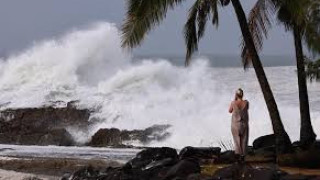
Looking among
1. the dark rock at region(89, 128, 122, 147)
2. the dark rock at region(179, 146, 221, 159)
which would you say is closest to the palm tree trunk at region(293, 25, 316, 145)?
the dark rock at region(179, 146, 221, 159)

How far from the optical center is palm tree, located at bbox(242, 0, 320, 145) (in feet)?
49.2

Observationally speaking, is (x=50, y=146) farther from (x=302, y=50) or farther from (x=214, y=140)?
(x=302, y=50)

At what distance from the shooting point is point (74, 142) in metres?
28.6

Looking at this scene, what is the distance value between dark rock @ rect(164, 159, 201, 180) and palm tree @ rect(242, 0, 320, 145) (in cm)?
356

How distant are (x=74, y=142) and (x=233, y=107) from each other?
13.7m

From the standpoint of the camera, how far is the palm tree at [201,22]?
50.6 feet

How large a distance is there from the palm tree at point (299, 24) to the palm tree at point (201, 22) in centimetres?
66

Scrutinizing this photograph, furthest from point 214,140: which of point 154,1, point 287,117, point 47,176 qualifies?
point 154,1

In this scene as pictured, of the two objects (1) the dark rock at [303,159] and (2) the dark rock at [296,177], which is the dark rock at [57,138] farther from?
(2) the dark rock at [296,177]

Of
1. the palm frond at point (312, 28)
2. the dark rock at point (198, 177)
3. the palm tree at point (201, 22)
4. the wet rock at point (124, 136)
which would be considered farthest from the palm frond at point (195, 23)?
the wet rock at point (124, 136)

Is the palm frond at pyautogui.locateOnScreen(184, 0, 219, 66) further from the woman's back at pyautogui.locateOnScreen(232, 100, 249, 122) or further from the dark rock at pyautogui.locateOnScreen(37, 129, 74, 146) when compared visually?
the dark rock at pyautogui.locateOnScreen(37, 129, 74, 146)

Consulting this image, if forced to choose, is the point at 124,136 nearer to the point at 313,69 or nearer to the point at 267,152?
the point at 267,152

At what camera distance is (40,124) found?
97.3ft

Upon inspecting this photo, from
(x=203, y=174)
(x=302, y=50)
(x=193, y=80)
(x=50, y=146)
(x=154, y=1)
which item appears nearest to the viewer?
(x=203, y=174)
